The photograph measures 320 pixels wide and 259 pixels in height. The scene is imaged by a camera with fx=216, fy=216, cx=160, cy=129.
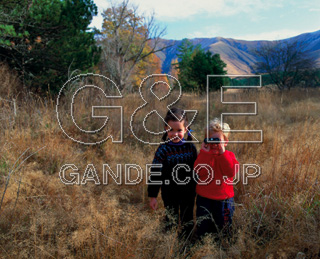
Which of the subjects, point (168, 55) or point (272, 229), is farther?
point (168, 55)

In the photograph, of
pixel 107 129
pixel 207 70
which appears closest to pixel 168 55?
pixel 207 70

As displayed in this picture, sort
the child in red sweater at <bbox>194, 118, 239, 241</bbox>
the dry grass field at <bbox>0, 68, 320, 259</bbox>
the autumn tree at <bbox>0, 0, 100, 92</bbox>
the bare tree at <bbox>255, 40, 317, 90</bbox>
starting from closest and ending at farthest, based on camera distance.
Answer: the dry grass field at <bbox>0, 68, 320, 259</bbox>
the child in red sweater at <bbox>194, 118, 239, 241</bbox>
the autumn tree at <bbox>0, 0, 100, 92</bbox>
the bare tree at <bbox>255, 40, 317, 90</bbox>

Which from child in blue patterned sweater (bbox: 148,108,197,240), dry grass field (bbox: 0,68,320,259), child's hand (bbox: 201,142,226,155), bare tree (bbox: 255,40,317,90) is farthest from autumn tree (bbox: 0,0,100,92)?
bare tree (bbox: 255,40,317,90)

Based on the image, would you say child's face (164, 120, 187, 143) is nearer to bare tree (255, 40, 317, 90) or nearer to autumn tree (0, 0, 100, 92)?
autumn tree (0, 0, 100, 92)

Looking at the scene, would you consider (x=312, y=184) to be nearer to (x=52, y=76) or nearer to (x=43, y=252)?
(x=43, y=252)

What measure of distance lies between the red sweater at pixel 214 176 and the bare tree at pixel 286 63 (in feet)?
40.1

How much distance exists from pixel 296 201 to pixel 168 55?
186466 mm

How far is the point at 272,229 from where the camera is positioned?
63.5 inches

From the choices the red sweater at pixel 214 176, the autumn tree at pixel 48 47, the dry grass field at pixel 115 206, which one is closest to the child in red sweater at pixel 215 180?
the red sweater at pixel 214 176

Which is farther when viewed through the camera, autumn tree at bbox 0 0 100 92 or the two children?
autumn tree at bbox 0 0 100 92

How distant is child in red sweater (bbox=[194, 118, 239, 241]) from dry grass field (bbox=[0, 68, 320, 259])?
0.16m

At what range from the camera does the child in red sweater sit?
150 cm

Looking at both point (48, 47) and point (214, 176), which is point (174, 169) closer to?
point (214, 176)

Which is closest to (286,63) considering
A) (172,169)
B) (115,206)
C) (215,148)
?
(215,148)
